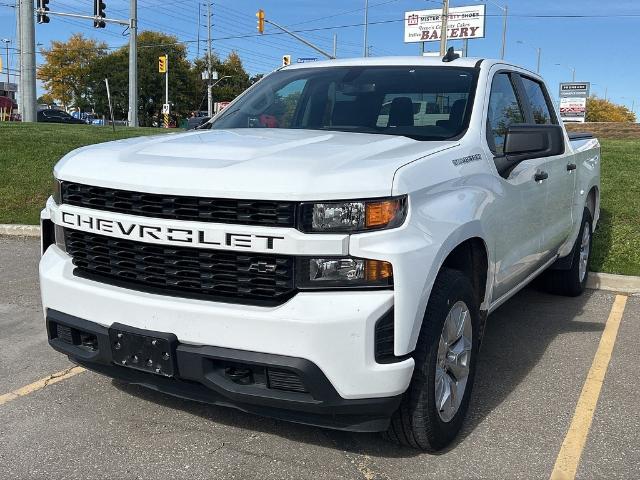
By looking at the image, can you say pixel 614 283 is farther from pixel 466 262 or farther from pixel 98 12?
pixel 98 12

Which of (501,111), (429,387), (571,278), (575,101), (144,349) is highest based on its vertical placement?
(575,101)

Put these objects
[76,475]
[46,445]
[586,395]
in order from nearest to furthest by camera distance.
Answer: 1. [76,475]
2. [46,445]
3. [586,395]

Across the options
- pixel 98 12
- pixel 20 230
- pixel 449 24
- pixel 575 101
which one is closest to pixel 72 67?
pixel 449 24

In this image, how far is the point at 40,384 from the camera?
12.9 feet

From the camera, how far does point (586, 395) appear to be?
392 cm

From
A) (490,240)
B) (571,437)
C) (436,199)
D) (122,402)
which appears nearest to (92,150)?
(122,402)

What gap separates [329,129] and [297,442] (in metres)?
1.77

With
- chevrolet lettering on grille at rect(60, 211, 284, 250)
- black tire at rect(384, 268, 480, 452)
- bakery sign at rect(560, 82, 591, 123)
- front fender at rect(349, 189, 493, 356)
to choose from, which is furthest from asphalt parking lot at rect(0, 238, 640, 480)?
bakery sign at rect(560, 82, 591, 123)

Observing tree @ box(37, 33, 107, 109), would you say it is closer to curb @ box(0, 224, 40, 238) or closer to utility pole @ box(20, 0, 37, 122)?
utility pole @ box(20, 0, 37, 122)

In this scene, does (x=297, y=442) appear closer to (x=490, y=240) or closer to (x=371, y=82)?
(x=490, y=240)

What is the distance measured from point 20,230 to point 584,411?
22.6 feet

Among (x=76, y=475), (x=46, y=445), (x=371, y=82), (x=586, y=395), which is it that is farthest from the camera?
(x=371, y=82)

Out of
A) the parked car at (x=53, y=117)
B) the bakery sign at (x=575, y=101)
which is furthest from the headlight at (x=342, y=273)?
the bakery sign at (x=575, y=101)

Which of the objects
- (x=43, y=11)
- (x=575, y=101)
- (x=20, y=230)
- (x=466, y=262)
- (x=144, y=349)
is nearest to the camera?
(x=144, y=349)
